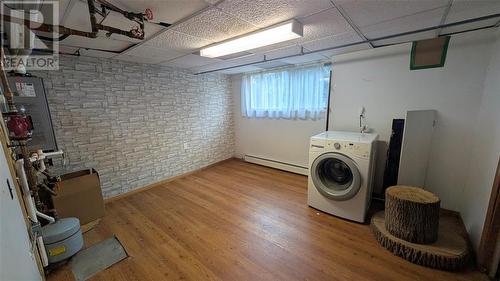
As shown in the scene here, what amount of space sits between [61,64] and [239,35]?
2221 millimetres

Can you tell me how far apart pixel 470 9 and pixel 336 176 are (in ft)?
6.05

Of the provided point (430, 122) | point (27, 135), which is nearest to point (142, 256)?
point (27, 135)

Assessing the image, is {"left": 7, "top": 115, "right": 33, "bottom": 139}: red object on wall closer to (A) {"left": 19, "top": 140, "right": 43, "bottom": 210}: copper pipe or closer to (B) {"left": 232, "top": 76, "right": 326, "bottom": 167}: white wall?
(A) {"left": 19, "top": 140, "right": 43, "bottom": 210}: copper pipe

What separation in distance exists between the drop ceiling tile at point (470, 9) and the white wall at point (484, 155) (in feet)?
1.77

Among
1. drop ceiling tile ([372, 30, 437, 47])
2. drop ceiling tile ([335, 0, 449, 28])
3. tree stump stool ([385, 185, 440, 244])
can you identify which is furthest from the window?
tree stump stool ([385, 185, 440, 244])

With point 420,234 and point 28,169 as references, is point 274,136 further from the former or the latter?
point 28,169

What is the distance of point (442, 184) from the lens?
7.57 feet

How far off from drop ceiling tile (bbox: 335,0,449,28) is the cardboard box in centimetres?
307

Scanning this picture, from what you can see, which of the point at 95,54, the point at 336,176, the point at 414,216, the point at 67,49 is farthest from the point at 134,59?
the point at 414,216

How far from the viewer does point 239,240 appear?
6.64 feet

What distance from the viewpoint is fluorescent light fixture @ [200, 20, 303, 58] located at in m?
1.61

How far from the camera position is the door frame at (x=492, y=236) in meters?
1.43

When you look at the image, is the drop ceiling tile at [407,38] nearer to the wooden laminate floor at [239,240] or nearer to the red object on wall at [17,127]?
the wooden laminate floor at [239,240]

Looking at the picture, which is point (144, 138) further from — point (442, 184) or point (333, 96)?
point (442, 184)
